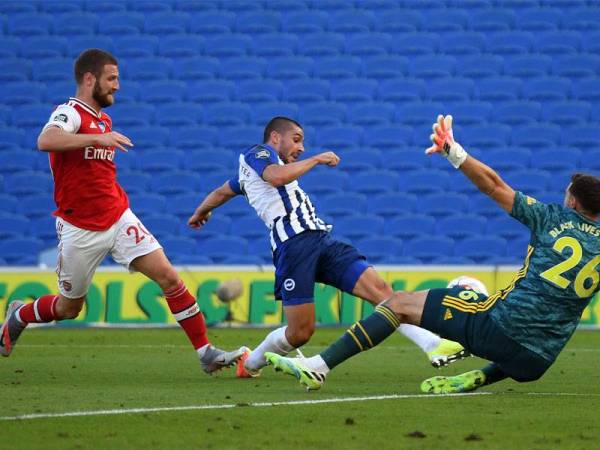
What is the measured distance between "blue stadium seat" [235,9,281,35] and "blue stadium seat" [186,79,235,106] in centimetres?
99

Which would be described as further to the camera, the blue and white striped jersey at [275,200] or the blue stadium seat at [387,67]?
the blue stadium seat at [387,67]

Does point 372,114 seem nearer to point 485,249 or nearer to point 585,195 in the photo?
point 485,249

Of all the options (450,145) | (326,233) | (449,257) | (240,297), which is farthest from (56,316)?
(449,257)

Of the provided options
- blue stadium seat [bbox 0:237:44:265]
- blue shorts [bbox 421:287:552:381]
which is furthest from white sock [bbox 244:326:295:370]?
blue stadium seat [bbox 0:237:44:265]

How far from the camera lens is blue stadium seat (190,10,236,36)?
18.9 m

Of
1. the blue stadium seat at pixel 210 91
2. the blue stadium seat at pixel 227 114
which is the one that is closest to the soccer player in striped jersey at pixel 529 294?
the blue stadium seat at pixel 227 114

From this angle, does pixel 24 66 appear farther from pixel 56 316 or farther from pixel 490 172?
pixel 490 172

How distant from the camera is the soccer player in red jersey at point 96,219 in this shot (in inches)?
321

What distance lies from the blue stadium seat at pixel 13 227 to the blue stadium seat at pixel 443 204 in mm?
5624

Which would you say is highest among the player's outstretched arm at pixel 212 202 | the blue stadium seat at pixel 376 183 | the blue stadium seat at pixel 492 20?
the blue stadium seat at pixel 492 20

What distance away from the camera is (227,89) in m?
18.4

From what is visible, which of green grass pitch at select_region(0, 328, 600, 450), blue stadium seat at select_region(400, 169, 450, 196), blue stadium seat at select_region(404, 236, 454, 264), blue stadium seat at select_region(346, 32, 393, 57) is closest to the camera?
green grass pitch at select_region(0, 328, 600, 450)

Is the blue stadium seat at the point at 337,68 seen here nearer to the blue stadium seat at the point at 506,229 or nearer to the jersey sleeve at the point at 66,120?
the blue stadium seat at the point at 506,229

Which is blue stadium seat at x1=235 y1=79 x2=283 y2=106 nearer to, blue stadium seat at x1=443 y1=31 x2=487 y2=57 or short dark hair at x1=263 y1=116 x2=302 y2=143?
blue stadium seat at x1=443 y1=31 x2=487 y2=57
